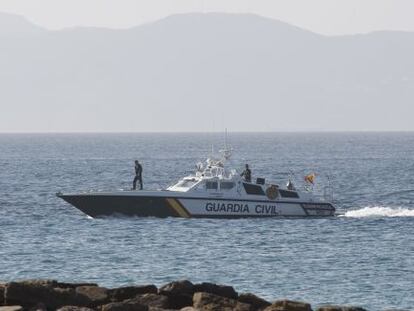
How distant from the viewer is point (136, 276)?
39.9 m

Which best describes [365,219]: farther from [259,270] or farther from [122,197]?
[259,270]

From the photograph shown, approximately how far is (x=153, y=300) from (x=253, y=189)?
29.6m

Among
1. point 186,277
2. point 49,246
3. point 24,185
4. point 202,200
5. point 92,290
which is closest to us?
point 92,290

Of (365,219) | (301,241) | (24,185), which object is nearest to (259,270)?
(301,241)

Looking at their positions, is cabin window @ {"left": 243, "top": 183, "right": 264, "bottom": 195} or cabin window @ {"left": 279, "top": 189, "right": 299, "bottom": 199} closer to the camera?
cabin window @ {"left": 243, "top": 183, "right": 264, "bottom": 195}

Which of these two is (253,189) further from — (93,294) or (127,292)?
(93,294)

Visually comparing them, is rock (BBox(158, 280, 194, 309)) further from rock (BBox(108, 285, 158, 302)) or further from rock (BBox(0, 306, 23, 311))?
rock (BBox(0, 306, 23, 311))

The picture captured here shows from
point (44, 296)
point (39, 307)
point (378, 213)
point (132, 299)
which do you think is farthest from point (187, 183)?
point (39, 307)

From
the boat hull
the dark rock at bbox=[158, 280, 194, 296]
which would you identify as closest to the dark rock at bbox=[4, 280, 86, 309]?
the dark rock at bbox=[158, 280, 194, 296]

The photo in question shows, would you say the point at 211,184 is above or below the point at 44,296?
above

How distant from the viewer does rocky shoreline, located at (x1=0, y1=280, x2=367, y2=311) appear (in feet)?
88.5

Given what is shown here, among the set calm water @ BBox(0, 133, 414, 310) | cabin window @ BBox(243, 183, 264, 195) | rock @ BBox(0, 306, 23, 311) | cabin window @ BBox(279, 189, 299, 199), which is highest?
cabin window @ BBox(243, 183, 264, 195)

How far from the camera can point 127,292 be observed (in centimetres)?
2886

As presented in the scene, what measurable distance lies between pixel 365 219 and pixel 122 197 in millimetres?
12269
